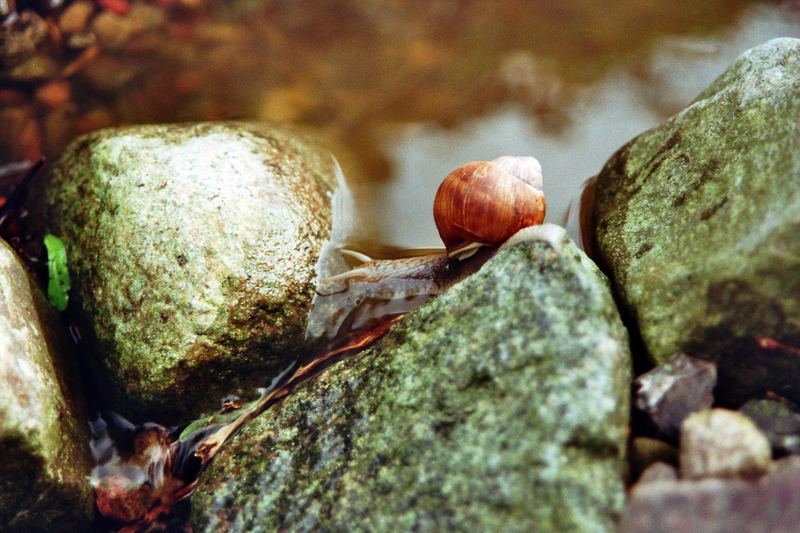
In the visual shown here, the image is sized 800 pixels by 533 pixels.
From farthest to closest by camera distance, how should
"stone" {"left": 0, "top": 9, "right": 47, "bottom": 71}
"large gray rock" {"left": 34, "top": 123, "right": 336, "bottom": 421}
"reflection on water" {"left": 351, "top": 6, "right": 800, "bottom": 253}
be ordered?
1. "stone" {"left": 0, "top": 9, "right": 47, "bottom": 71}
2. "reflection on water" {"left": 351, "top": 6, "right": 800, "bottom": 253}
3. "large gray rock" {"left": 34, "top": 123, "right": 336, "bottom": 421}

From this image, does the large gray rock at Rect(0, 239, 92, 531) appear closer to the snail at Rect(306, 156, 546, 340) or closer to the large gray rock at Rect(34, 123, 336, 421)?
the large gray rock at Rect(34, 123, 336, 421)

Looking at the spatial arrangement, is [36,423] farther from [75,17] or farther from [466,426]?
[75,17]

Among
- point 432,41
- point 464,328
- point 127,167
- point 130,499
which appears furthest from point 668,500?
point 432,41

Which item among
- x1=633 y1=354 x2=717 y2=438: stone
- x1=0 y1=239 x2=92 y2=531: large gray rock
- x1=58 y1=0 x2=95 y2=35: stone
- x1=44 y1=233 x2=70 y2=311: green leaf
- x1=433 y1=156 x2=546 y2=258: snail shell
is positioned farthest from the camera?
x1=58 y1=0 x2=95 y2=35: stone

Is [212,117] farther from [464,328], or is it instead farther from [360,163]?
[464,328]

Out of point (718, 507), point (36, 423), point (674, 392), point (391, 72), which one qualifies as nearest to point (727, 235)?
point (674, 392)

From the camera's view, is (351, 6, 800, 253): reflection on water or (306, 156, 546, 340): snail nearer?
(306, 156, 546, 340): snail

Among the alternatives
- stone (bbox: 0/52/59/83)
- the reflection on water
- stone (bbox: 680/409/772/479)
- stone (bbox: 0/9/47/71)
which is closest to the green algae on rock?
stone (bbox: 680/409/772/479)

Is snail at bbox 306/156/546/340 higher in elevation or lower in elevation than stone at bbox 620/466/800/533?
higher
